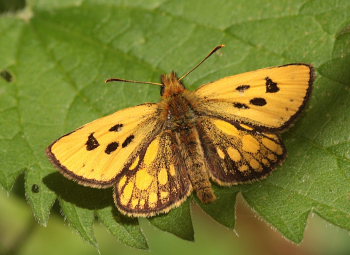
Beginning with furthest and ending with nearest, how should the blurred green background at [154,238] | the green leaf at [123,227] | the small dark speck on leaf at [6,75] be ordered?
the blurred green background at [154,238]
the small dark speck on leaf at [6,75]
the green leaf at [123,227]

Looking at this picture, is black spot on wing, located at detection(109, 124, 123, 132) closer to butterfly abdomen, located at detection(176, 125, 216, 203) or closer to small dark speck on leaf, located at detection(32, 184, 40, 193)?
butterfly abdomen, located at detection(176, 125, 216, 203)

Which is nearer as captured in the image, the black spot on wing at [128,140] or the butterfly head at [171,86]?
the black spot on wing at [128,140]

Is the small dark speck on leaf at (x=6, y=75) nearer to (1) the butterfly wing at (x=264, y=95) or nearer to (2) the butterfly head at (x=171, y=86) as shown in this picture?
(2) the butterfly head at (x=171, y=86)

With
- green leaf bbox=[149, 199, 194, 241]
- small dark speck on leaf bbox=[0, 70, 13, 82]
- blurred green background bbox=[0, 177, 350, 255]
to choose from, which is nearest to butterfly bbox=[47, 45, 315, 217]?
green leaf bbox=[149, 199, 194, 241]

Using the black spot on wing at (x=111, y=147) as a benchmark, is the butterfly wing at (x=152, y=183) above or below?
below

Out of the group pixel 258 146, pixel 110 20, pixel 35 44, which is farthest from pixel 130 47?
pixel 258 146

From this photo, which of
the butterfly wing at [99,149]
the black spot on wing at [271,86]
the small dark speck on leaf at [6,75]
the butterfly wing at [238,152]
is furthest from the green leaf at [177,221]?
the small dark speck on leaf at [6,75]

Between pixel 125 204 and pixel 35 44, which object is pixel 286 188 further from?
pixel 35 44
